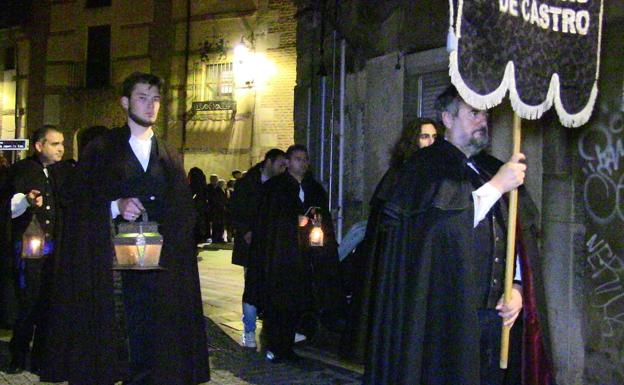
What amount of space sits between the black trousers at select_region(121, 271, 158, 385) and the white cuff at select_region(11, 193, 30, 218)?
7.58 feet

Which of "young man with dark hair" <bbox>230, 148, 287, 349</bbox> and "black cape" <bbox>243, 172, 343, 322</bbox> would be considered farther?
"young man with dark hair" <bbox>230, 148, 287, 349</bbox>

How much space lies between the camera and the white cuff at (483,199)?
148 inches

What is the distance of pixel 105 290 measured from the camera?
4.75m

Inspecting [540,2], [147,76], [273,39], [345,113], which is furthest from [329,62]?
[273,39]

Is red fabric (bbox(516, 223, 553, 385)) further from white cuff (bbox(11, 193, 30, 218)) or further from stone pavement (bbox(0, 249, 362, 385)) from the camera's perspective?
white cuff (bbox(11, 193, 30, 218))

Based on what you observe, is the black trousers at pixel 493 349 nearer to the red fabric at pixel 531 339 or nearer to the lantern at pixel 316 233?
the red fabric at pixel 531 339

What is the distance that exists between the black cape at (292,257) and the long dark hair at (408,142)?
1732 millimetres

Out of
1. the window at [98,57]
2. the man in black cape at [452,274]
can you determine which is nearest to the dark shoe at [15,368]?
the man in black cape at [452,274]

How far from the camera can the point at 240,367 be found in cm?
713

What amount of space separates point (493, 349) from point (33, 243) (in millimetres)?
3798

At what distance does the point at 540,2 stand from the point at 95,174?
9.13 ft

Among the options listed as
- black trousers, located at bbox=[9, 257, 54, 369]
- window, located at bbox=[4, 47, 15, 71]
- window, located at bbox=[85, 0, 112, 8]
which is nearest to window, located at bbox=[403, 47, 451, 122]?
black trousers, located at bbox=[9, 257, 54, 369]

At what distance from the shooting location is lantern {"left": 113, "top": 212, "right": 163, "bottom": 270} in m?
4.23

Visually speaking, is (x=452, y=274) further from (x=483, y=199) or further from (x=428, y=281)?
(x=483, y=199)
